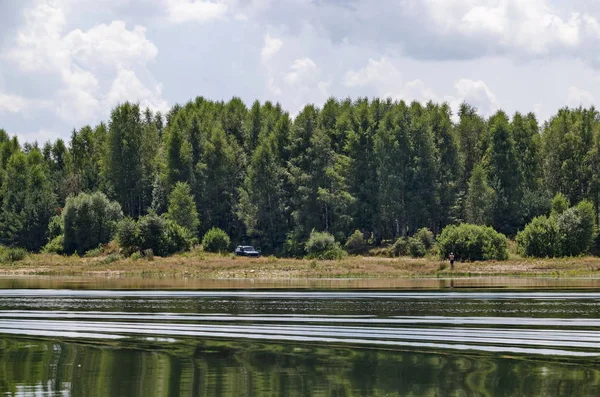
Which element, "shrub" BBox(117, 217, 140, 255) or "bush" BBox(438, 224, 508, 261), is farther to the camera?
"shrub" BBox(117, 217, 140, 255)

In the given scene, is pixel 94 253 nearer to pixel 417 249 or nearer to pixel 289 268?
pixel 289 268

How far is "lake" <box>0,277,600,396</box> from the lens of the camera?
84.5 ft

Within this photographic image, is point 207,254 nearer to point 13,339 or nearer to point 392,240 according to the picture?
point 392,240

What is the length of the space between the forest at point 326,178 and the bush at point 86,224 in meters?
0.26

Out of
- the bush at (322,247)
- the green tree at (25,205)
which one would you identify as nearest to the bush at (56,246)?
the green tree at (25,205)

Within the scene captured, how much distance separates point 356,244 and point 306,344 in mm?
83215

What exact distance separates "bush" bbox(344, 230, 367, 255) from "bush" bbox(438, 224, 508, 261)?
20.3 m

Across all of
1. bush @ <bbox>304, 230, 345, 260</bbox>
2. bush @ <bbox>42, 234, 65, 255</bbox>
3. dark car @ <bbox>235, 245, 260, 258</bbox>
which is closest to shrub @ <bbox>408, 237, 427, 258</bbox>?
bush @ <bbox>304, 230, 345, 260</bbox>

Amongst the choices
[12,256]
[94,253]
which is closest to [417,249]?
A: [94,253]

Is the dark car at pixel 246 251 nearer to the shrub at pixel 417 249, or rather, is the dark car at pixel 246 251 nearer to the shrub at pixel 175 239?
the shrub at pixel 175 239

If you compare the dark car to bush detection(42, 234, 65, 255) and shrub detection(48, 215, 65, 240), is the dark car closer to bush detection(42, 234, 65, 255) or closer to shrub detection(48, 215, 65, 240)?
bush detection(42, 234, 65, 255)

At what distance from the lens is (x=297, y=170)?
404ft

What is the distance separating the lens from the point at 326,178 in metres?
121

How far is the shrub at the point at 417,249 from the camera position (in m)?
107
